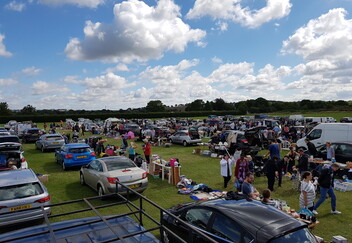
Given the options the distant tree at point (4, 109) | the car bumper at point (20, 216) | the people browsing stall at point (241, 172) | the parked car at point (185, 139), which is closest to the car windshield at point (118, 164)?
the car bumper at point (20, 216)

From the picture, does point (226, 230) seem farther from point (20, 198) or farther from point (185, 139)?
point (185, 139)

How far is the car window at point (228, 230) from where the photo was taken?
3.97 m

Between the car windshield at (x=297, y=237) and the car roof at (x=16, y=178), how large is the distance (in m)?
6.31

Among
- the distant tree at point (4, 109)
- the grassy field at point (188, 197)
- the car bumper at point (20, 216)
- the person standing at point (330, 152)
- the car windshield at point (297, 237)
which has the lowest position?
the grassy field at point (188, 197)

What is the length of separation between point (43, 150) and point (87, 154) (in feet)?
27.4

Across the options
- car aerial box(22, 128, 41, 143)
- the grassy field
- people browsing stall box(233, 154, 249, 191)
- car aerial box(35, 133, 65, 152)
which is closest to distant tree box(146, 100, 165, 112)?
car aerial box(22, 128, 41, 143)

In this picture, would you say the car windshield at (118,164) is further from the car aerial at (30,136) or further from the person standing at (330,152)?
the car aerial at (30,136)

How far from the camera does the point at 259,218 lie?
4.16 m

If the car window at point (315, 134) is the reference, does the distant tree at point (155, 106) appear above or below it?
above

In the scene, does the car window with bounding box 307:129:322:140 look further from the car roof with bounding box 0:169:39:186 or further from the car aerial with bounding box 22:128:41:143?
the car aerial with bounding box 22:128:41:143

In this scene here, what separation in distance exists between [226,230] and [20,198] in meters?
5.29

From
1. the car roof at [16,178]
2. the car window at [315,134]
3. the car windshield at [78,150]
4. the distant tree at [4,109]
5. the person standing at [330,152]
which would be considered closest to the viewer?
the car roof at [16,178]

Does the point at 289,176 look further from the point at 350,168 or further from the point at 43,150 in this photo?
the point at 43,150

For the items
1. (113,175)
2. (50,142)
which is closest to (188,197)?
(113,175)
